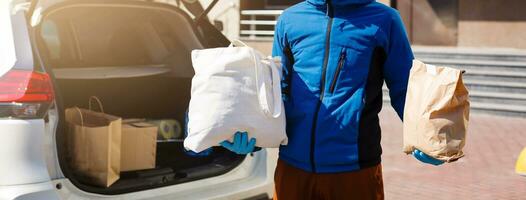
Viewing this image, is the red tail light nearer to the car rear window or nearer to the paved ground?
the car rear window

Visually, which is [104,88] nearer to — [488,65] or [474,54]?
[488,65]

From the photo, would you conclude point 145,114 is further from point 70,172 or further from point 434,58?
point 434,58

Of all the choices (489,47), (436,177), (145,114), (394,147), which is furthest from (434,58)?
(145,114)

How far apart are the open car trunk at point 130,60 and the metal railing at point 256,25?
38.1 ft

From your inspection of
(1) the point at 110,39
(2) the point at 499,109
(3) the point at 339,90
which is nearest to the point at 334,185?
(3) the point at 339,90

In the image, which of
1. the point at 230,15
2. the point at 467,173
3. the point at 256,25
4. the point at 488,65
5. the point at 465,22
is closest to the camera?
the point at 467,173

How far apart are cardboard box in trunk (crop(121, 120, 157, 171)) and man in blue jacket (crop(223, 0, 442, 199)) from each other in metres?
1.10

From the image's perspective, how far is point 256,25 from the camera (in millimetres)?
17781

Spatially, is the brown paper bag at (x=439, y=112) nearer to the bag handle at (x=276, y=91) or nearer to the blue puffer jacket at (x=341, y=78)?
the blue puffer jacket at (x=341, y=78)

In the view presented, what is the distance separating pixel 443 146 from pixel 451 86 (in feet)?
0.67

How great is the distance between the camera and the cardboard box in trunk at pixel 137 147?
365 cm

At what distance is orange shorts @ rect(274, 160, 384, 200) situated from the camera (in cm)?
274

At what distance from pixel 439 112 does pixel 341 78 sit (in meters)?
0.39

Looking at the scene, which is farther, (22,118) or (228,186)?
(228,186)
